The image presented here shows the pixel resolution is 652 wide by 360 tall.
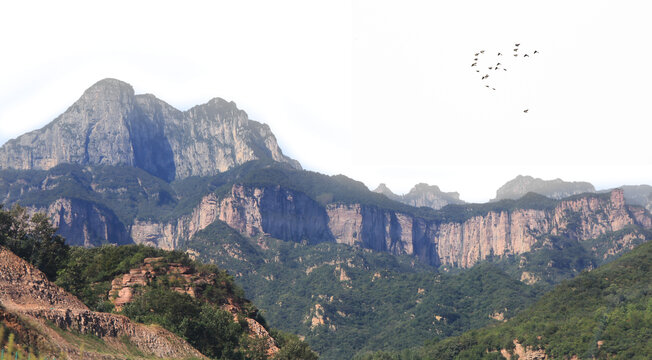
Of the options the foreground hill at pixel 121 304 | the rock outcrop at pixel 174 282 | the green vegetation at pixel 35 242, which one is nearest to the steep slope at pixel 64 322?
the foreground hill at pixel 121 304

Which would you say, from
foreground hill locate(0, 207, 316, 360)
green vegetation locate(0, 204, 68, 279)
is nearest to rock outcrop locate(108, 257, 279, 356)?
foreground hill locate(0, 207, 316, 360)

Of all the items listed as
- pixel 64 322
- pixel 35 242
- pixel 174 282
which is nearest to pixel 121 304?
pixel 174 282

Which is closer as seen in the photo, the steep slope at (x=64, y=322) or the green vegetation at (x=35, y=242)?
the steep slope at (x=64, y=322)

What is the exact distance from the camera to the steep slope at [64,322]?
49.9 metres

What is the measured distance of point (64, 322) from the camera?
54.0 meters

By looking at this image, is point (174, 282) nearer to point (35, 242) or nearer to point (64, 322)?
point (35, 242)

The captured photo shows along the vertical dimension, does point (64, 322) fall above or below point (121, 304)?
above

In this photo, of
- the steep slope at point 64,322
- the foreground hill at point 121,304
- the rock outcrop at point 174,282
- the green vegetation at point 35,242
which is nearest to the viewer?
the steep slope at point 64,322

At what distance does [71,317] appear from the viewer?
5500cm

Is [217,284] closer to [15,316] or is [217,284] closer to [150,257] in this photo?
[150,257]

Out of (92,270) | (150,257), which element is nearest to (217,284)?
(150,257)

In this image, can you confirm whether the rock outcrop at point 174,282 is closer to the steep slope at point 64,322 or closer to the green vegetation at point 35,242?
the green vegetation at point 35,242

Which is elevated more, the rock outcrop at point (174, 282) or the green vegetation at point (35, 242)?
the green vegetation at point (35, 242)

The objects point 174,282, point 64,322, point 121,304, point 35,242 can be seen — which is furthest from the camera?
point 174,282
